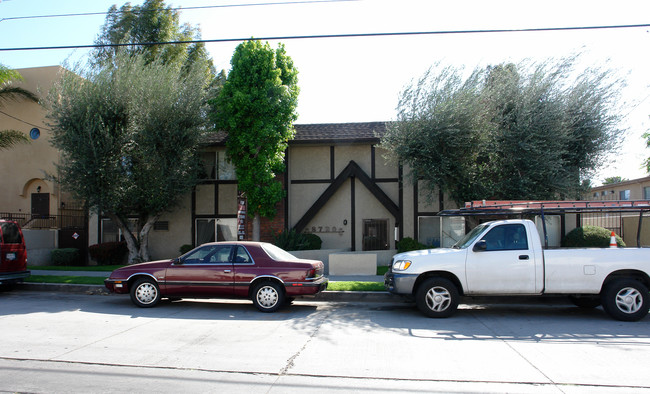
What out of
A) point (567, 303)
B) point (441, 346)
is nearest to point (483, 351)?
point (441, 346)

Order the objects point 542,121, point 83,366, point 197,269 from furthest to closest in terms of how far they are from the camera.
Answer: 1. point 542,121
2. point 197,269
3. point 83,366

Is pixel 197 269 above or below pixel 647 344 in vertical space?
above

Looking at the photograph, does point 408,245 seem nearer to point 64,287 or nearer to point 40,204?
point 64,287

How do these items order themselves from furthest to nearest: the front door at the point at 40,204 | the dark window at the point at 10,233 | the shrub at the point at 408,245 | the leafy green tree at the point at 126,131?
the front door at the point at 40,204
the shrub at the point at 408,245
the leafy green tree at the point at 126,131
the dark window at the point at 10,233

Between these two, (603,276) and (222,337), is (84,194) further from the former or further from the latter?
(603,276)

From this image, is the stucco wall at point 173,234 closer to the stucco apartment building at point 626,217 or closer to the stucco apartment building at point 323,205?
the stucco apartment building at point 323,205

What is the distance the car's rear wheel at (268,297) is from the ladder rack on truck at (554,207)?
406 centimetres

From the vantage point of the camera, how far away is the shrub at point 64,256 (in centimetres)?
1894

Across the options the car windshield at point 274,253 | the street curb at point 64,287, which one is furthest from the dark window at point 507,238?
the street curb at point 64,287

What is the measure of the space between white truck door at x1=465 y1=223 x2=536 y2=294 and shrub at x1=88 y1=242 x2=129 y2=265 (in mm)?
15416

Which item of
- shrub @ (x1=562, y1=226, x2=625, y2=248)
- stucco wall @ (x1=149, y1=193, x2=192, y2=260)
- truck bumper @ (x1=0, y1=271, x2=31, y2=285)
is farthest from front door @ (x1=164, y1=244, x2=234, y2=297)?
shrub @ (x1=562, y1=226, x2=625, y2=248)

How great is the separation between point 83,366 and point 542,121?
1370cm

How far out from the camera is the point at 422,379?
541 centimetres

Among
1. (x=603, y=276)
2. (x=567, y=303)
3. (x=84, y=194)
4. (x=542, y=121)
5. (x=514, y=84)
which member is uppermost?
(x=514, y=84)
